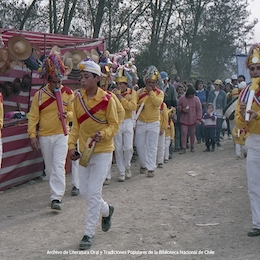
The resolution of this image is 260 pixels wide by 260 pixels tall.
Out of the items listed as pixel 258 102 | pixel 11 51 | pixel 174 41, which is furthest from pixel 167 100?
pixel 174 41

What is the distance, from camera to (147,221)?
6871 mm

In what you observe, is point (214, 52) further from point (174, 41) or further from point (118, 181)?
point (118, 181)

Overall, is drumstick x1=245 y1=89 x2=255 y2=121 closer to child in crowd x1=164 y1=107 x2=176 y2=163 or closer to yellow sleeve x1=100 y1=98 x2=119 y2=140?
yellow sleeve x1=100 y1=98 x2=119 y2=140

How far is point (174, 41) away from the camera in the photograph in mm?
33875

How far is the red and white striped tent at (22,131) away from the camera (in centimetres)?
904

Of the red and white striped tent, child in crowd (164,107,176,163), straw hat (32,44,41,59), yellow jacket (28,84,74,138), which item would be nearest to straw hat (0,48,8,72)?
the red and white striped tent

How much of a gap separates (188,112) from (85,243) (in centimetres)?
919

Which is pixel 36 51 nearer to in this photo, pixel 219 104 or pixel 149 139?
pixel 149 139

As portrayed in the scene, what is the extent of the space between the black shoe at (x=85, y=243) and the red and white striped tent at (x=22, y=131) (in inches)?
141

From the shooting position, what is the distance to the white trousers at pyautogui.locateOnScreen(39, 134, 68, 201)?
7.62 m

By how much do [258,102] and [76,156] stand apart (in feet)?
7.08

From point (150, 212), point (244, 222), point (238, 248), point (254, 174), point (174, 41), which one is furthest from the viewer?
point (174, 41)

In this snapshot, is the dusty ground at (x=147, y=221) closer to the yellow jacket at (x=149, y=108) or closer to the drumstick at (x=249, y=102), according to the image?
the yellow jacket at (x=149, y=108)

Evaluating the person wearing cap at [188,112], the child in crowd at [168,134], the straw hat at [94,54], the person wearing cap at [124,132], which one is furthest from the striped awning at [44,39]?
the person wearing cap at [188,112]
